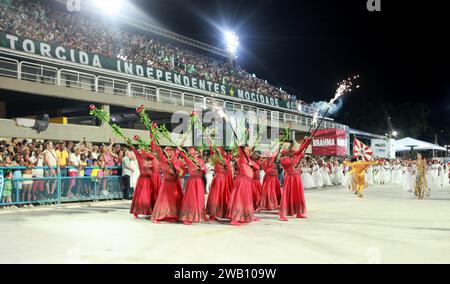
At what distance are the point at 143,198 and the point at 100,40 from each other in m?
22.4

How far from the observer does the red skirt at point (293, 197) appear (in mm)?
10969

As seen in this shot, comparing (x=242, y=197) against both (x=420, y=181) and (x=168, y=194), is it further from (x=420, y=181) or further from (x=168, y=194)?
(x=420, y=181)

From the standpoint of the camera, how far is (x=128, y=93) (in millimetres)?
25625

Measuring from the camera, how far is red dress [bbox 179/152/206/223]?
384 inches

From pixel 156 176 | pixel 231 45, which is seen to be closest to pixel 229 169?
pixel 156 176

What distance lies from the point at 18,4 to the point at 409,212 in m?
25.9

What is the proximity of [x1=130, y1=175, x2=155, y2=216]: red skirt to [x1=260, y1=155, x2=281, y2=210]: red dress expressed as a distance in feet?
11.2

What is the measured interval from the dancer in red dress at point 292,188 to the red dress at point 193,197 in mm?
2066

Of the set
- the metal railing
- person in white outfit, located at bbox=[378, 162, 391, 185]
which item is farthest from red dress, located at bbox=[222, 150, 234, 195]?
person in white outfit, located at bbox=[378, 162, 391, 185]

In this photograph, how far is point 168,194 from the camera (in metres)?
10.1

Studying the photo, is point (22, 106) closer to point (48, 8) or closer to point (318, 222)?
point (48, 8)

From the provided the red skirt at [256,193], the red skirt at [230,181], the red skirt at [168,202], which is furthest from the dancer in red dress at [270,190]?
the red skirt at [168,202]
